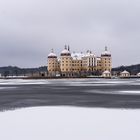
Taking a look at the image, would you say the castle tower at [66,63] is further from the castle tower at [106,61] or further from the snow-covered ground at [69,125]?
the snow-covered ground at [69,125]

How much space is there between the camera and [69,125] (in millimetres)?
15633

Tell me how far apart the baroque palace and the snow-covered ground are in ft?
431

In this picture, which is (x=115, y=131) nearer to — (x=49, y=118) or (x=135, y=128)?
(x=135, y=128)

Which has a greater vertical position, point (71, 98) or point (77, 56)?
point (77, 56)

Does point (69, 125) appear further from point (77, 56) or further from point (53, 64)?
point (77, 56)

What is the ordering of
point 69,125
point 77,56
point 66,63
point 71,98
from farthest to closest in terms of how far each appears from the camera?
point 77,56, point 66,63, point 71,98, point 69,125

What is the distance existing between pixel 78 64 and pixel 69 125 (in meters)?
143

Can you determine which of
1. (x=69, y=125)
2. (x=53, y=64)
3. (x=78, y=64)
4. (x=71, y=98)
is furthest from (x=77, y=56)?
(x=69, y=125)

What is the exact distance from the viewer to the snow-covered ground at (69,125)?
1335 centimetres

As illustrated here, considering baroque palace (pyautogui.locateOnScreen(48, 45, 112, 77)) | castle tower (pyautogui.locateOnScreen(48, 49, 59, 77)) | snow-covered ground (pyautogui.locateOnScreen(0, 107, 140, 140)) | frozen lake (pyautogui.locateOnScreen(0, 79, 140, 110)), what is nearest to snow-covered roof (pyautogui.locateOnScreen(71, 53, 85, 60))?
baroque palace (pyautogui.locateOnScreen(48, 45, 112, 77))

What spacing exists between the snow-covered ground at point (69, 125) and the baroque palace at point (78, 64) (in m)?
131

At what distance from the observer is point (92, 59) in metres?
154

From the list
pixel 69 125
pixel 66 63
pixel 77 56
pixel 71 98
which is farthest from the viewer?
pixel 77 56

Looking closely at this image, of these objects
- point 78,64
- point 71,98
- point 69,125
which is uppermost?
point 78,64
